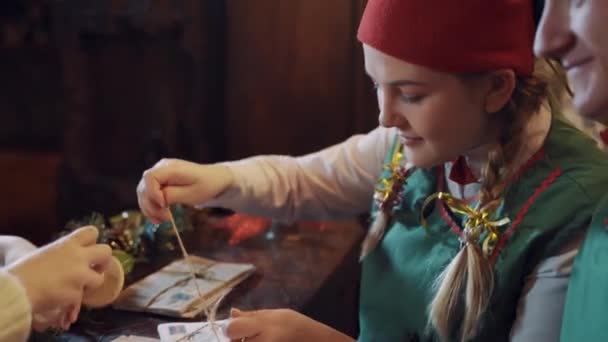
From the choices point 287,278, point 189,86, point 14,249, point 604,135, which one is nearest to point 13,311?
point 14,249

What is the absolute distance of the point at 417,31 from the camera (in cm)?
89

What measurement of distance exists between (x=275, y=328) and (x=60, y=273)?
0.96 feet

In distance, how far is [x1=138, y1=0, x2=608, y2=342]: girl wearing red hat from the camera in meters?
0.90

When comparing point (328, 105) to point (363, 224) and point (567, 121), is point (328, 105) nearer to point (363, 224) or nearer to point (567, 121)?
point (363, 224)

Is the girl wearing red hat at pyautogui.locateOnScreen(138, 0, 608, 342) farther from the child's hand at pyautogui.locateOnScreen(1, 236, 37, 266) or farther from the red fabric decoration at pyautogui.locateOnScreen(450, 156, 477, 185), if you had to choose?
the child's hand at pyautogui.locateOnScreen(1, 236, 37, 266)

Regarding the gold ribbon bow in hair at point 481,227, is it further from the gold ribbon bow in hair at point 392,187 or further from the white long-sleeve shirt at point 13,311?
the white long-sleeve shirt at point 13,311

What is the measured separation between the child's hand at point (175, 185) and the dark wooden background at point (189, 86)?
0.95m

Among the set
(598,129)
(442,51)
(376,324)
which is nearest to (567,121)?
(598,129)

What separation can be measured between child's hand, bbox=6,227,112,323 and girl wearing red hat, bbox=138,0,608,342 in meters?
0.20

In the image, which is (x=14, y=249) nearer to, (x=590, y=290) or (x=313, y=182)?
(x=313, y=182)

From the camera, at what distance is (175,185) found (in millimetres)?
1098

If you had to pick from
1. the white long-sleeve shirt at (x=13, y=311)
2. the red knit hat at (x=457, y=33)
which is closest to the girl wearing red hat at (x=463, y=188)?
the red knit hat at (x=457, y=33)

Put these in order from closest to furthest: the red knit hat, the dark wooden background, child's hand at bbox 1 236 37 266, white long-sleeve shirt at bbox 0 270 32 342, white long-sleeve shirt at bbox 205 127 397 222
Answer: white long-sleeve shirt at bbox 0 270 32 342 < the red knit hat < child's hand at bbox 1 236 37 266 < white long-sleeve shirt at bbox 205 127 397 222 < the dark wooden background

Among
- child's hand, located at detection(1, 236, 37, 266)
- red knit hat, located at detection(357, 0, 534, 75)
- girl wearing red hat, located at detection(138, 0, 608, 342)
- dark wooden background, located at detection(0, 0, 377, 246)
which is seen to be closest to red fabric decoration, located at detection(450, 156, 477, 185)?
girl wearing red hat, located at detection(138, 0, 608, 342)
